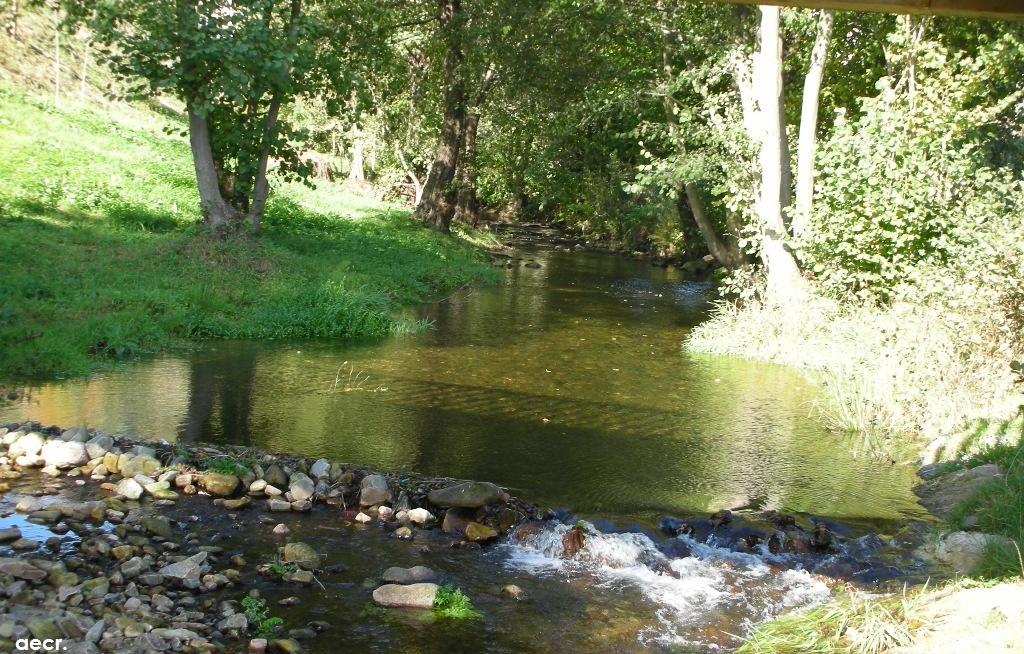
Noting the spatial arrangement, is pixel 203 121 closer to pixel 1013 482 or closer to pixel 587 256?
pixel 1013 482

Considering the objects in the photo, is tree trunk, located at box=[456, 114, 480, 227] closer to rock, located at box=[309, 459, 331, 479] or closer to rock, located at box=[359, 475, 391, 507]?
rock, located at box=[309, 459, 331, 479]

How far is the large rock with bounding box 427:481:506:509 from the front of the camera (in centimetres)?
702

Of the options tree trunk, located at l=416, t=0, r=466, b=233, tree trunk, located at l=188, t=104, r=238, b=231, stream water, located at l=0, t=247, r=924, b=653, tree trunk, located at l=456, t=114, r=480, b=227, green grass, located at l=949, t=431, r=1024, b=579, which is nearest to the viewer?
stream water, located at l=0, t=247, r=924, b=653

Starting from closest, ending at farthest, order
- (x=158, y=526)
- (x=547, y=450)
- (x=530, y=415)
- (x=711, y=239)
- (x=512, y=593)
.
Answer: (x=512, y=593) < (x=158, y=526) < (x=547, y=450) < (x=530, y=415) < (x=711, y=239)

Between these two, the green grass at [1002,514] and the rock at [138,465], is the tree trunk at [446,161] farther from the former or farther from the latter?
the green grass at [1002,514]

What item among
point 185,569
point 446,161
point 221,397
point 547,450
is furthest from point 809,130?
point 185,569

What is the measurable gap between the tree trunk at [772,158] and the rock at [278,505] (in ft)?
33.3

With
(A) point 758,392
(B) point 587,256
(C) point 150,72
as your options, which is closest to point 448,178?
(B) point 587,256

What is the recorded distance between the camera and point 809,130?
15.6m

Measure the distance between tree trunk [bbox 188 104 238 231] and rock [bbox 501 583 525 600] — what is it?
37.9ft

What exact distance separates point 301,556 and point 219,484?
1348mm

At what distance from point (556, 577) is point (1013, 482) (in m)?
3.58

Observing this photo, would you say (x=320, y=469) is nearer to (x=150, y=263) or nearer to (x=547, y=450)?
(x=547, y=450)

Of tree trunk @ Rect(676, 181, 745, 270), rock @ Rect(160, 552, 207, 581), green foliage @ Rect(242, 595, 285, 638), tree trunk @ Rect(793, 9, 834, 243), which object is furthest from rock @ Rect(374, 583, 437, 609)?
tree trunk @ Rect(676, 181, 745, 270)
